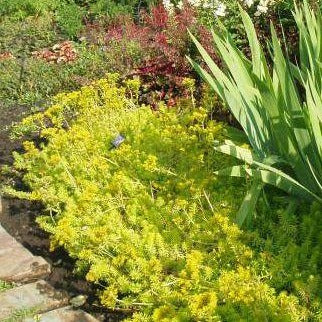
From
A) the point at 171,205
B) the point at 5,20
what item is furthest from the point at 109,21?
the point at 171,205

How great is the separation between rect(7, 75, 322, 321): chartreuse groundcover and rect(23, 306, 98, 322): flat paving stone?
157 mm

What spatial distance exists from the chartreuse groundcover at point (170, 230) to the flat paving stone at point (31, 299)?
219 millimetres

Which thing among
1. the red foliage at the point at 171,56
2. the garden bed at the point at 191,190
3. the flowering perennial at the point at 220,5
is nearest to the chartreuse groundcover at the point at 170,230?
the garden bed at the point at 191,190

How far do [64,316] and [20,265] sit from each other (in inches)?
21.8

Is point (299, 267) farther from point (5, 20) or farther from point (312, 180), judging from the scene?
point (5, 20)

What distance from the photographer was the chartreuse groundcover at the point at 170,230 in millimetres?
2861

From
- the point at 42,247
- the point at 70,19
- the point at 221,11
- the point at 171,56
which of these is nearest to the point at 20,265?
the point at 42,247

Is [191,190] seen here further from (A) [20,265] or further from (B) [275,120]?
(A) [20,265]

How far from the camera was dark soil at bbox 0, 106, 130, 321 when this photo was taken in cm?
332

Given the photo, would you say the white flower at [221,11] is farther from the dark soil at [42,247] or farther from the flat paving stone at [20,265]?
the flat paving stone at [20,265]

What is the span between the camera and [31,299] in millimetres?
3383

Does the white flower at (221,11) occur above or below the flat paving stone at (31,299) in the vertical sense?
above

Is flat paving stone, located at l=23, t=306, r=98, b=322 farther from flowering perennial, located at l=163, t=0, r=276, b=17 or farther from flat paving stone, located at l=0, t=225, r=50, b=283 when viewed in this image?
flowering perennial, located at l=163, t=0, r=276, b=17

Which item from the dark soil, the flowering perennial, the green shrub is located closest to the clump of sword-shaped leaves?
the dark soil
